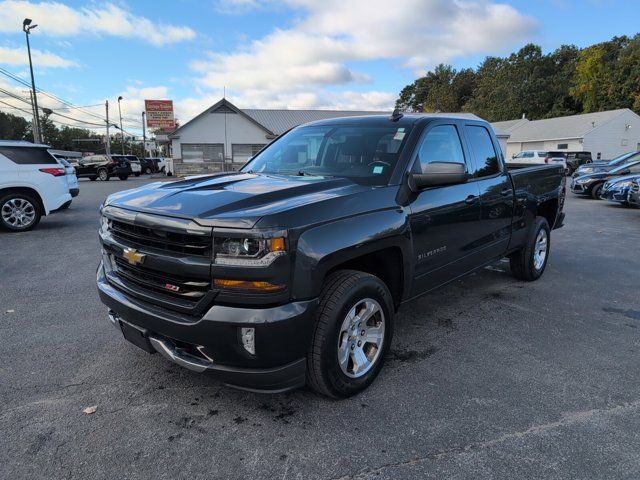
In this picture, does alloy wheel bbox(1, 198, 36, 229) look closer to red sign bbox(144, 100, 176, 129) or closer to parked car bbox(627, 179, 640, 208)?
parked car bbox(627, 179, 640, 208)

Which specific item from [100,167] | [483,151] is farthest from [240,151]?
[483,151]

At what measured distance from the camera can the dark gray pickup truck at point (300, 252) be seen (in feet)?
8.26

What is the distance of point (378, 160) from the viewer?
3.63 metres

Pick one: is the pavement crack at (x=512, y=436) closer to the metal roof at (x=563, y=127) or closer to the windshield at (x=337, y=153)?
the windshield at (x=337, y=153)

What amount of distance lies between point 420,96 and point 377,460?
11586 cm

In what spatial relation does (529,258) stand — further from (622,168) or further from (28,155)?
(622,168)

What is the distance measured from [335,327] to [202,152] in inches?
1320

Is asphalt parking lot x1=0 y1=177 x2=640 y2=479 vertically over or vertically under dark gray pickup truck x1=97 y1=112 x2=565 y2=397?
under

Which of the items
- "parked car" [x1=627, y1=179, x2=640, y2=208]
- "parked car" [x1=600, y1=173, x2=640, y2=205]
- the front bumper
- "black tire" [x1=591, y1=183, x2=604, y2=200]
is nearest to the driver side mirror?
the front bumper

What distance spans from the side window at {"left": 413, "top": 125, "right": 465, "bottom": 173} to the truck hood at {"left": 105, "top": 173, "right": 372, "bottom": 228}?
721 mm

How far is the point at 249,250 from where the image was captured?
249 centimetres

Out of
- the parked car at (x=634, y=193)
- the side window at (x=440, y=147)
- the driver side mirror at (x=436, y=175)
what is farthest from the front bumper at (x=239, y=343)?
the parked car at (x=634, y=193)

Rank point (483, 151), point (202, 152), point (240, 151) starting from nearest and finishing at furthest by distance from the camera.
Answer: point (483, 151), point (202, 152), point (240, 151)

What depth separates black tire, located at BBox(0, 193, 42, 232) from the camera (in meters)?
9.16
